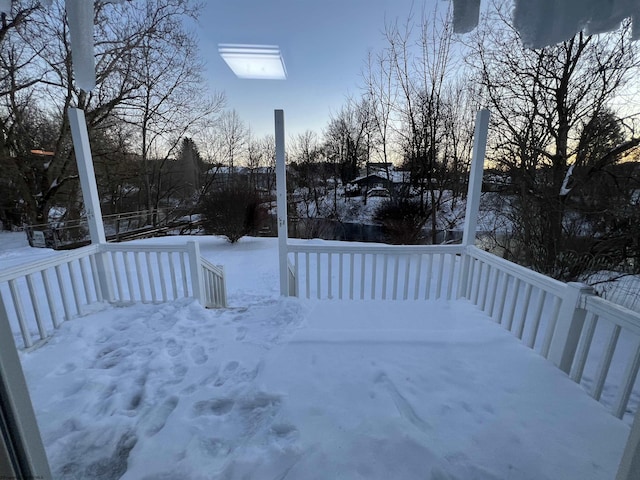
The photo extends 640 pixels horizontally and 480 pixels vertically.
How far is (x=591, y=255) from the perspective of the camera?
4.43m

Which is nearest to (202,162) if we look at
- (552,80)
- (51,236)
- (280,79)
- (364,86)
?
(51,236)

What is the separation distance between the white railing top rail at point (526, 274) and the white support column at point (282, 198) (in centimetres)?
194

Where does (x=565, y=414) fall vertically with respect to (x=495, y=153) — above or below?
below

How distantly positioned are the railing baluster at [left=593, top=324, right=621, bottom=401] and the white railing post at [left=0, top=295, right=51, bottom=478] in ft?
7.58

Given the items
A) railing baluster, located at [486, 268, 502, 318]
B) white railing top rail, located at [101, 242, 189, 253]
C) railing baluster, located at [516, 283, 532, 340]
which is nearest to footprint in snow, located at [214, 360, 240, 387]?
white railing top rail, located at [101, 242, 189, 253]

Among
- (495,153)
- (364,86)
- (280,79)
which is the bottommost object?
(495,153)

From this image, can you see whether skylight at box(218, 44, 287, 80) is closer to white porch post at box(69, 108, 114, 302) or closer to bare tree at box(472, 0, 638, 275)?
white porch post at box(69, 108, 114, 302)

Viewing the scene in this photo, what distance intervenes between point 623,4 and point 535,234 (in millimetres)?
4927

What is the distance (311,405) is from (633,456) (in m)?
1.16

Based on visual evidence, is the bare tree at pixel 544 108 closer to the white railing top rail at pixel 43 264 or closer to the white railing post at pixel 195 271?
the white railing post at pixel 195 271

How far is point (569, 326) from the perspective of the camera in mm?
1670

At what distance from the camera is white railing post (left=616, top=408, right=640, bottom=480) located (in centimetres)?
67

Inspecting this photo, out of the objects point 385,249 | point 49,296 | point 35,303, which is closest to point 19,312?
point 35,303

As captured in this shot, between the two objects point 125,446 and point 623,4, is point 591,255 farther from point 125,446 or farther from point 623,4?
point 125,446
